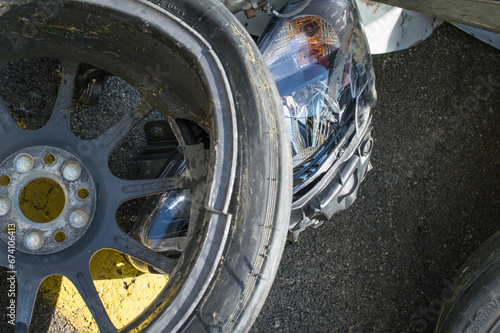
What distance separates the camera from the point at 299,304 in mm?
2225

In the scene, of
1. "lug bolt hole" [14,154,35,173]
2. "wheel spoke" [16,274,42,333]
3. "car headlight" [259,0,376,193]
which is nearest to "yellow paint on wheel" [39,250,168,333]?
"wheel spoke" [16,274,42,333]

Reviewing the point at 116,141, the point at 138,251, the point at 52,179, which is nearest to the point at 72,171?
the point at 52,179

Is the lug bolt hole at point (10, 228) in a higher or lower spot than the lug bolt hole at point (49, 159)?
lower

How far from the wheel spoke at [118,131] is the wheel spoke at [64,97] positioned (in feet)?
0.44

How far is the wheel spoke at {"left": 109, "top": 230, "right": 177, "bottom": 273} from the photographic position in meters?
1.37

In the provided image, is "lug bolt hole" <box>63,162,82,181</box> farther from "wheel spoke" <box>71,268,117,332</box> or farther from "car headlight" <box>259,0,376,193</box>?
"car headlight" <box>259,0,376,193</box>

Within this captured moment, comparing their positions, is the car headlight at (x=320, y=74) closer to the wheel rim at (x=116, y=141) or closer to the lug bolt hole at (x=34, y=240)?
the wheel rim at (x=116, y=141)

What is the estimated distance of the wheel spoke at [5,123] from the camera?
1.46 metres

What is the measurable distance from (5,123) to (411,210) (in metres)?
2.06

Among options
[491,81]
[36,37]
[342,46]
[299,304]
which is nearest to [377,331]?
[299,304]

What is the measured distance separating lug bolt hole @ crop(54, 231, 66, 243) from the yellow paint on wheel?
1.76 ft

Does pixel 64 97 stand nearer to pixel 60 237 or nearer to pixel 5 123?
pixel 5 123

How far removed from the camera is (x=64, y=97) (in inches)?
59.3

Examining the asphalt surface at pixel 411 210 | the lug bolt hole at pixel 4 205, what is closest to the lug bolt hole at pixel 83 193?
the lug bolt hole at pixel 4 205
